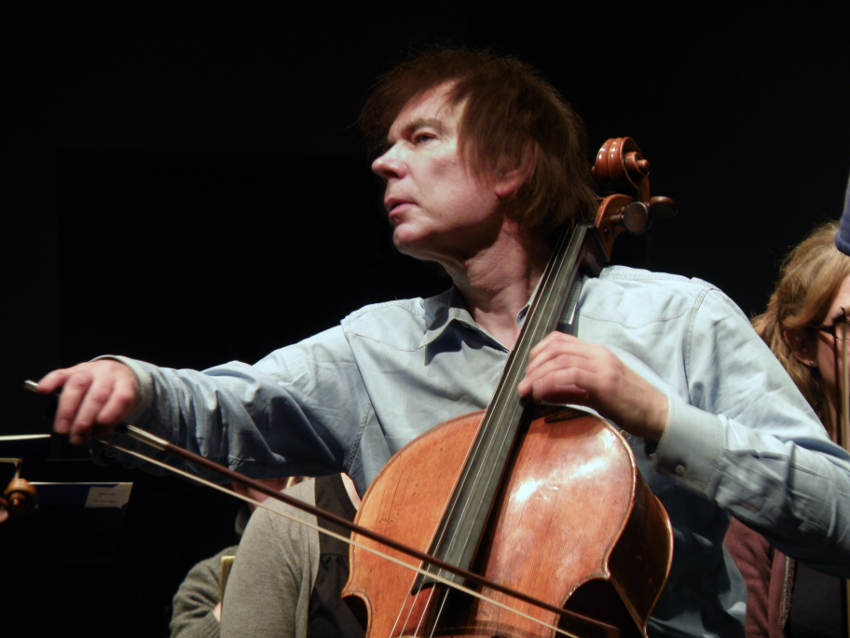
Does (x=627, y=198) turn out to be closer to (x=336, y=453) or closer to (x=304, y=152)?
(x=336, y=453)

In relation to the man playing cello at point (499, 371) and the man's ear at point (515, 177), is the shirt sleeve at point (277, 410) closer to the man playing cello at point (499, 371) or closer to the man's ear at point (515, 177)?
the man playing cello at point (499, 371)

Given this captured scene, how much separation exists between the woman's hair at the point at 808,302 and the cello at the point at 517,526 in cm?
113

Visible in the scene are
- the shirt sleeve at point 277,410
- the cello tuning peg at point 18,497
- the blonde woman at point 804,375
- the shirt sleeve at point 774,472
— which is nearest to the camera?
the cello tuning peg at point 18,497

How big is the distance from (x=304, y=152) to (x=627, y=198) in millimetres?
1657

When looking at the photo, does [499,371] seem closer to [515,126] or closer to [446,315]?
[446,315]

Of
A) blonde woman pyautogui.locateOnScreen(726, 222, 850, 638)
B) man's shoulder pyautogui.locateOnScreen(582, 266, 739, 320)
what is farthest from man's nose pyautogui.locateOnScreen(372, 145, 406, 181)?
blonde woman pyautogui.locateOnScreen(726, 222, 850, 638)

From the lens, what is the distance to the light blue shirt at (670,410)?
1.19m

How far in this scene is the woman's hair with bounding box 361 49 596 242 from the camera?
1612mm

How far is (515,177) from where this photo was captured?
164cm

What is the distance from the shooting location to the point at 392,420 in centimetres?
150

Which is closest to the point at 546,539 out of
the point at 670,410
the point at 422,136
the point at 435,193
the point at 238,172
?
the point at 670,410

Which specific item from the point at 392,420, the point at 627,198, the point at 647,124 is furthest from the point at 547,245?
the point at 647,124

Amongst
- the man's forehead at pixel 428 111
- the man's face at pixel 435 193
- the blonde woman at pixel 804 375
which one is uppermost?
the man's forehead at pixel 428 111

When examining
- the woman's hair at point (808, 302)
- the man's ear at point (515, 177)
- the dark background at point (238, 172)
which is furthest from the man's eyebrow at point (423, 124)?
the dark background at point (238, 172)
